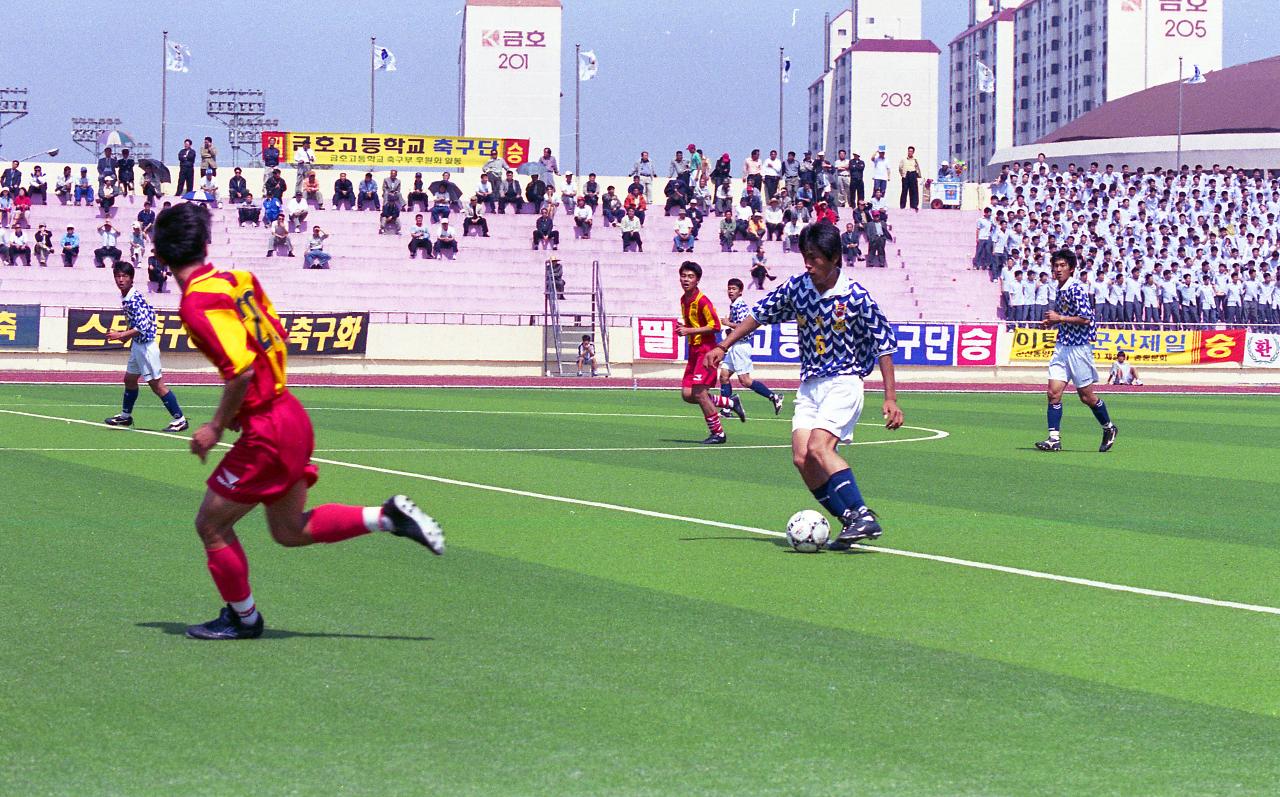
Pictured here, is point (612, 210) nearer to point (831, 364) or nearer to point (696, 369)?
point (696, 369)

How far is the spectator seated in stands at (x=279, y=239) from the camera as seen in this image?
4509 cm

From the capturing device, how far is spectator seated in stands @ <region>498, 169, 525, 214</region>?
49125mm

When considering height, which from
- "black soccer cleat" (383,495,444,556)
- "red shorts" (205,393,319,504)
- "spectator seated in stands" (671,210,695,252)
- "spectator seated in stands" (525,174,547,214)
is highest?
"spectator seated in stands" (525,174,547,214)

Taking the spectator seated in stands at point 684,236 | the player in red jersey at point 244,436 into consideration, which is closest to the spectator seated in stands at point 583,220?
the spectator seated in stands at point 684,236

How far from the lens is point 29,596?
8383mm

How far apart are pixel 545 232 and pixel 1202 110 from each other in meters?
67.1

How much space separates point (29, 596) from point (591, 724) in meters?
3.83

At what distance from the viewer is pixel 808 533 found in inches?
408

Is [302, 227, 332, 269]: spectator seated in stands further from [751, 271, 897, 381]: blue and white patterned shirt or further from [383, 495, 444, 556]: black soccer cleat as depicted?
[383, 495, 444, 556]: black soccer cleat

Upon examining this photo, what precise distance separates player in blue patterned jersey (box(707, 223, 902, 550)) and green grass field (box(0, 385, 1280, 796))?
390mm

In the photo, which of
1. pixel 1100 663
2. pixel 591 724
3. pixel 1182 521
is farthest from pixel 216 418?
pixel 1182 521

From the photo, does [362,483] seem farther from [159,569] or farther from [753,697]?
[753,697]

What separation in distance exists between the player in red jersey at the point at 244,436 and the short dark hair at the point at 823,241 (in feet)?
12.9

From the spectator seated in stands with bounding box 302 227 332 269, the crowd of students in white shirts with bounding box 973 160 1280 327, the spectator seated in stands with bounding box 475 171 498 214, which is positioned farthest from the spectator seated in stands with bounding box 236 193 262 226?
the crowd of students in white shirts with bounding box 973 160 1280 327
